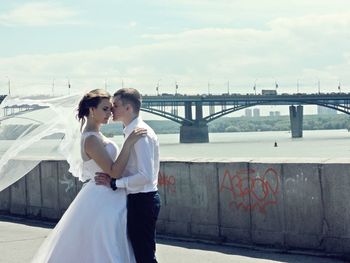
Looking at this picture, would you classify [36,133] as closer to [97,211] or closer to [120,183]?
[97,211]

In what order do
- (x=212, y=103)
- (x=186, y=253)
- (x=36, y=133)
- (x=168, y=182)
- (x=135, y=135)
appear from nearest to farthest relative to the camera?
(x=135, y=135)
(x=36, y=133)
(x=186, y=253)
(x=168, y=182)
(x=212, y=103)

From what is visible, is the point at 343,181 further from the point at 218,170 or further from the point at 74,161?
the point at 74,161

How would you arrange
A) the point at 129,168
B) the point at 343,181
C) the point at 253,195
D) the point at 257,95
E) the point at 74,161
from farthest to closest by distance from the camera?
1. the point at 257,95
2. the point at 253,195
3. the point at 343,181
4. the point at 74,161
5. the point at 129,168

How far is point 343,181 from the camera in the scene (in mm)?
6133

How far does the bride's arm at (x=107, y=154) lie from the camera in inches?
153

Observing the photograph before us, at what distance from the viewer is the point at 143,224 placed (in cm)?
399

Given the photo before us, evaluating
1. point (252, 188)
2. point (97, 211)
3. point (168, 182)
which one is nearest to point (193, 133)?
point (168, 182)

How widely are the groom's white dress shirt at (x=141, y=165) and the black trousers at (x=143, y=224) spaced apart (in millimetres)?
54

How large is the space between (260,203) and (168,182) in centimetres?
136

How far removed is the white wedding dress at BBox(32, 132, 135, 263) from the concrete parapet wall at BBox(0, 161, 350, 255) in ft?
9.09

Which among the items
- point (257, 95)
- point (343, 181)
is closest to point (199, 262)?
point (343, 181)

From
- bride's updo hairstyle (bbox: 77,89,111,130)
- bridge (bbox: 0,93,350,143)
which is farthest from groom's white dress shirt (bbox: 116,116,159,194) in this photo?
bridge (bbox: 0,93,350,143)

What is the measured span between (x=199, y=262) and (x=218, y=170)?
4.47ft

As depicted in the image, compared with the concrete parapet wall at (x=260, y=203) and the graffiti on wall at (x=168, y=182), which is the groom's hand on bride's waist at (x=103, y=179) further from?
the graffiti on wall at (x=168, y=182)
